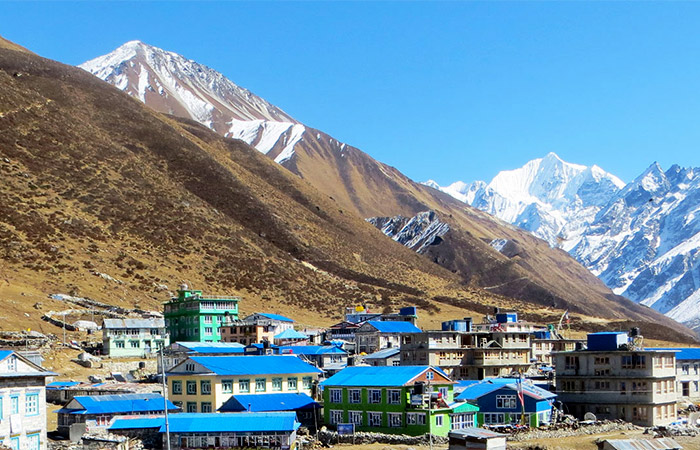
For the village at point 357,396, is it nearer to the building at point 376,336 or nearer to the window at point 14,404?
the window at point 14,404

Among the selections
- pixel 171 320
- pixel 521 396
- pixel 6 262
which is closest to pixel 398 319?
pixel 171 320

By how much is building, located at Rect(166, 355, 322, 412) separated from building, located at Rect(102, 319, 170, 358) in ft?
91.2

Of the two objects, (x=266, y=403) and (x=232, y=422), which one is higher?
(x=266, y=403)

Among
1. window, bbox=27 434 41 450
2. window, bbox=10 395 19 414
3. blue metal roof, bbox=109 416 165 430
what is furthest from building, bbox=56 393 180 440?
window, bbox=10 395 19 414

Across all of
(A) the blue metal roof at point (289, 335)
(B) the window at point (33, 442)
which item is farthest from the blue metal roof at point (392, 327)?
(B) the window at point (33, 442)

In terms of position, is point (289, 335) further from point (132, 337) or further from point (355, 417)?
point (355, 417)

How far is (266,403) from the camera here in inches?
2894

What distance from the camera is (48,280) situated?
5423 inches

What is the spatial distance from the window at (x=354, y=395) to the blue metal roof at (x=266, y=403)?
14.6 ft

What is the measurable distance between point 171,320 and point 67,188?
70758 mm

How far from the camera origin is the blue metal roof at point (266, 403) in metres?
72.4

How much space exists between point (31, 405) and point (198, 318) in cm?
7309

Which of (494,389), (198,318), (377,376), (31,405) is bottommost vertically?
(494,389)

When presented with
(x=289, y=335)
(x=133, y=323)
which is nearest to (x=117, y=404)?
(x=133, y=323)
